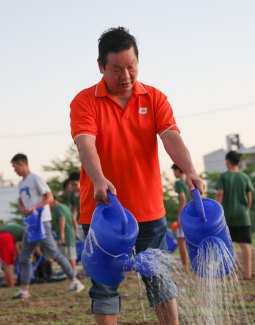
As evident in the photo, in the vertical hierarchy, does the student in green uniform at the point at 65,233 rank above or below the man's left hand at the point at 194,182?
below

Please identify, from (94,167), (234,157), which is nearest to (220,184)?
(234,157)

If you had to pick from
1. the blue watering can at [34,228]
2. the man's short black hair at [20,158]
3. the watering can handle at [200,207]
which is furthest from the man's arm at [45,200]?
the watering can handle at [200,207]

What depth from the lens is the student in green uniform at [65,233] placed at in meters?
6.66

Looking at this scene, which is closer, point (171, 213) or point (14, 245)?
point (14, 245)

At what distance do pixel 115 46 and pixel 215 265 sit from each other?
1.21 m

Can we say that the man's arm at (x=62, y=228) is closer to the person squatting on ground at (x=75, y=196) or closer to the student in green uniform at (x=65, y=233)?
the student in green uniform at (x=65, y=233)

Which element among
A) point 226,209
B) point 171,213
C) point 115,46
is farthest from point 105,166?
point 171,213

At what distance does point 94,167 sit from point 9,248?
511cm

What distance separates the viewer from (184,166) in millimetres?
2234

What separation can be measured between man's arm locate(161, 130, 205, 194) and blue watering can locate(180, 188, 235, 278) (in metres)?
0.06

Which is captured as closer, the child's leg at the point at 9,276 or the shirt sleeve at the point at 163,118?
the shirt sleeve at the point at 163,118

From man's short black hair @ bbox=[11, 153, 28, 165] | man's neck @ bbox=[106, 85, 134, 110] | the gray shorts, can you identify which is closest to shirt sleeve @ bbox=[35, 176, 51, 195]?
man's short black hair @ bbox=[11, 153, 28, 165]

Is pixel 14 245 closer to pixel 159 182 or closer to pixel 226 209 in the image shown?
pixel 226 209

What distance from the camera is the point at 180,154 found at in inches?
90.0
